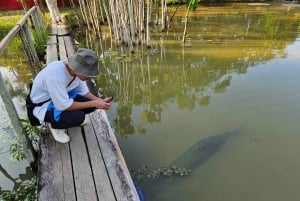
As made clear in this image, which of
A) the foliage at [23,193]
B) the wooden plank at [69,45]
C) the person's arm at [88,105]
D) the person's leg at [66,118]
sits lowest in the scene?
the foliage at [23,193]

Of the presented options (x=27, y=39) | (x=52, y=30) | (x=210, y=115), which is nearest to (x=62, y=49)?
(x=27, y=39)

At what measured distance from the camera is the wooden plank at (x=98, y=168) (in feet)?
8.25

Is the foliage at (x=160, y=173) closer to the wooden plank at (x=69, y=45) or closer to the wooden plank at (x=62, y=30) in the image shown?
the wooden plank at (x=69, y=45)

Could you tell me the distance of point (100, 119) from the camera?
3.80m

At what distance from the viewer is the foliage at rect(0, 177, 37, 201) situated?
10.2ft

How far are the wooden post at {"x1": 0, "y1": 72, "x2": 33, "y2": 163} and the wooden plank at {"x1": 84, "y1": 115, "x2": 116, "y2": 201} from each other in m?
0.65

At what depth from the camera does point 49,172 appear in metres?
2.78

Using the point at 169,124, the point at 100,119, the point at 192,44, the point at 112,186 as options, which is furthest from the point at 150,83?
the point at 112,186

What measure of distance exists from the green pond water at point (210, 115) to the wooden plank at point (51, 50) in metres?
0.86

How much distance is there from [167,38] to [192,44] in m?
1.31

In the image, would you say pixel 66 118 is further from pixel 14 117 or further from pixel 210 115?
pixel 210 115

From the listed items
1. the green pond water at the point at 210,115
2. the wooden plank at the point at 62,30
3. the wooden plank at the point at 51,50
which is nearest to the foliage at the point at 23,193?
the green pond water at the point at 210,115

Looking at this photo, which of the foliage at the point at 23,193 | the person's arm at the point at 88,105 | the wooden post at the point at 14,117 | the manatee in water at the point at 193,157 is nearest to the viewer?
the wooden post at the point at 14,117

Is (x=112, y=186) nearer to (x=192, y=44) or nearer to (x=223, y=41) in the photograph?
(x=192, y=44)
